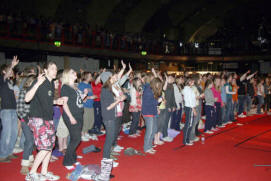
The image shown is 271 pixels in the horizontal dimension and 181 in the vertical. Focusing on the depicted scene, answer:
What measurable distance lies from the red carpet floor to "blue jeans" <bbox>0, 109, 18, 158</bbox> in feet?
0.92

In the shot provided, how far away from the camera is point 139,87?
6.75m

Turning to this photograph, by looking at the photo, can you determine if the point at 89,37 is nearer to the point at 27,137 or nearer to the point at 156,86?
the point at 156,86

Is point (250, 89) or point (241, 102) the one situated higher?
point (250, 89)

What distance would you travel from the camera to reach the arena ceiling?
18.5m

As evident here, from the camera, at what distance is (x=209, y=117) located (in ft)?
24.3

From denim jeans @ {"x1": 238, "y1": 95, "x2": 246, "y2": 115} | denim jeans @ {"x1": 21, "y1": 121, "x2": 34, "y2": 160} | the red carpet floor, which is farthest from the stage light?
denim jeans @ {"x1": 21, "y1": 121, "x2": 34, "y2": 160}

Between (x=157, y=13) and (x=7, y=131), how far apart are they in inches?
924

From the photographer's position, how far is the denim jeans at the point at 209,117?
23.9 feet

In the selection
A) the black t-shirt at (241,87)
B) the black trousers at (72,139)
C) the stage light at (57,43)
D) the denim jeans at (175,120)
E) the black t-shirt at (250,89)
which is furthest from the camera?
the stage light at (57,43)

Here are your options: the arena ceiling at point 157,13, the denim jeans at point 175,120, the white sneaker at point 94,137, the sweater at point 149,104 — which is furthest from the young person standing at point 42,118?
the arena ceiling at point 157,13

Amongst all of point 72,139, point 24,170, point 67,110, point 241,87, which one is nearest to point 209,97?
point 241,87

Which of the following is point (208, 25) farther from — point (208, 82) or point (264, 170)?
point (264, 170)

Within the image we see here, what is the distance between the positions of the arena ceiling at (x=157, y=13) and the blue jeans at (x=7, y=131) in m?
13.5

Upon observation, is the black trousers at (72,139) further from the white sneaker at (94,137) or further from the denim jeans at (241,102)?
the denim jeans at (241,102)
